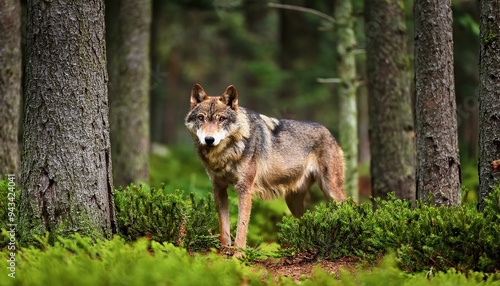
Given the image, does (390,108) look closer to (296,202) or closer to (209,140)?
(296,202)

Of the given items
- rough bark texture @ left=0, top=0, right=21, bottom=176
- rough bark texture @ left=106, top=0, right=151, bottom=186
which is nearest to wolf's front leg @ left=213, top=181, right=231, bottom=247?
rough bark texture @ left=0, top=0, right=21, bottom=176

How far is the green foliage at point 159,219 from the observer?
6.98 metres

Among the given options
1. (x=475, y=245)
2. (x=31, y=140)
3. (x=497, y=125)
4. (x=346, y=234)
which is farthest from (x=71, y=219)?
(x=497, y=125)

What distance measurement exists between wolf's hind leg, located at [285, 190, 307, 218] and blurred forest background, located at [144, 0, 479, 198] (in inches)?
137

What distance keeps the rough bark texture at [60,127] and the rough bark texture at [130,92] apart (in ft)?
21.7

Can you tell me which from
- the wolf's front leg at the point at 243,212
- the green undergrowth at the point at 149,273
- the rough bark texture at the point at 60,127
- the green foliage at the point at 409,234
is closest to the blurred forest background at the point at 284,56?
the wolf's front leg at the point at 243,212

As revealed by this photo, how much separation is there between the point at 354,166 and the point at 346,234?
265 inches

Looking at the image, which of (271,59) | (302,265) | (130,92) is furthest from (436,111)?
(271,59)

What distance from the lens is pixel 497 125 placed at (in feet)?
20.9

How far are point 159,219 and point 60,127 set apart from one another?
154 cm

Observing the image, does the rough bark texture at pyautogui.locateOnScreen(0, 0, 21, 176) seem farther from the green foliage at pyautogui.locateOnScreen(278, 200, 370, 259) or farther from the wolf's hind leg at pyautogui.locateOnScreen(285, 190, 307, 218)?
the green foliage at pyautogui.locateOnScreen(278, 200, 370, 259)

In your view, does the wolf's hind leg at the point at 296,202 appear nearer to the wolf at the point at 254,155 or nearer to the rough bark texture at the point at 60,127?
the wolf at the point at 254,155

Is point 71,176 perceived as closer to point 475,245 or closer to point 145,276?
point 145,276

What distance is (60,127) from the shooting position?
6.29 m
